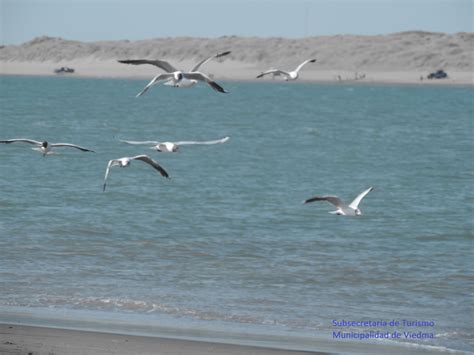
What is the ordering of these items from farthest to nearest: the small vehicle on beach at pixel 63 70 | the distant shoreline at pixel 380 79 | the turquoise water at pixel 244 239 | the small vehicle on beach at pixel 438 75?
the small vehicle on beach at pixel 63 70 < the distant shoreline at pixel 380 79 < the small vehicle on beach at pixel 438 75 < the turquoise water at pixel 244 239

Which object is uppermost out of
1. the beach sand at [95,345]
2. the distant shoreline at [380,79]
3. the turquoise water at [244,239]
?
the distant shoreline at [380,79]

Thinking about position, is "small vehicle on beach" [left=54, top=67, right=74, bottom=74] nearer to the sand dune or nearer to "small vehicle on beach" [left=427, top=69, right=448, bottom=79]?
the sand dune

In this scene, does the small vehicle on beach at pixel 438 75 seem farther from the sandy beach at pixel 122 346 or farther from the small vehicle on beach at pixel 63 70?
the sandy beach at pixel 122 346

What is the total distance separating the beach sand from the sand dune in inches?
5328

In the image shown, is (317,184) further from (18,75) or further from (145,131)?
(18,75)

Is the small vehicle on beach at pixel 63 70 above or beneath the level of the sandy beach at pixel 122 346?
above

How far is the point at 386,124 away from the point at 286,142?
16975 mm

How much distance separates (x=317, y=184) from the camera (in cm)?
3225

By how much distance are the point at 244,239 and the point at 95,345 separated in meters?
9.10

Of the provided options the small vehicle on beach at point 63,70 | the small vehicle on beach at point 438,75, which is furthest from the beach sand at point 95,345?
the small vehicle on beach at point 63,70

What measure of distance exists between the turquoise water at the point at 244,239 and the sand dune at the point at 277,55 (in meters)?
108

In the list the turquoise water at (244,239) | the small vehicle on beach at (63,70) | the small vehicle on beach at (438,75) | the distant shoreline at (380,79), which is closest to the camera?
the turquoise water at (244,239)

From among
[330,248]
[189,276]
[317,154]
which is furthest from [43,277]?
[317,154]

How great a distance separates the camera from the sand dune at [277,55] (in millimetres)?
153250
